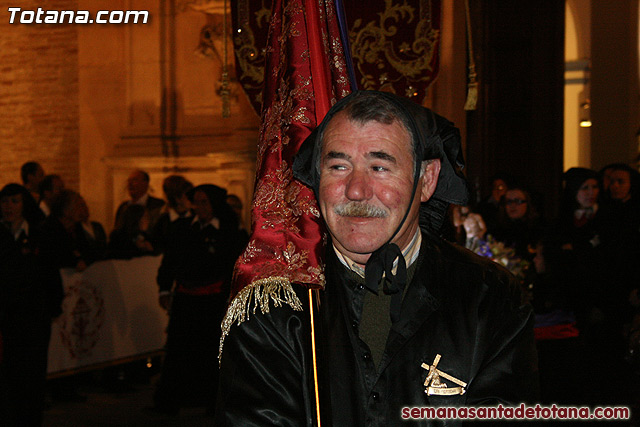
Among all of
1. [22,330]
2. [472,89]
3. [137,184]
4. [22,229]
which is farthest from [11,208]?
[472,89]

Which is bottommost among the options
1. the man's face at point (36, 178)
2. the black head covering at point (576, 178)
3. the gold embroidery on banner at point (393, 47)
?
the black head covering at point (576, 178)

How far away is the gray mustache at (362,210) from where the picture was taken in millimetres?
2166

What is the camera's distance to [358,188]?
2.15m

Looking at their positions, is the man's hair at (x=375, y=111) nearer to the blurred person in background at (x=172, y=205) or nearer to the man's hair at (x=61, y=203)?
the man's hair at (x=61, y=203)

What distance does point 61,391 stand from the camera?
773 centimetres

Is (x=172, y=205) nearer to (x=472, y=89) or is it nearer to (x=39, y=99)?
(x=39, y=99)

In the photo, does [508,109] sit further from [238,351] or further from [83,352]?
[238,351]

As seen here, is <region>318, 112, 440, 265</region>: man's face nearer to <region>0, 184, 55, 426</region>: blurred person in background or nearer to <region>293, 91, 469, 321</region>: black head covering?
<region>293, 91, 469, 321</region>: black head covering

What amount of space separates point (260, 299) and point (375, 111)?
561 millimetres

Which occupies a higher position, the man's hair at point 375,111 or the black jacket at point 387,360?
the man's hair at point 375,111

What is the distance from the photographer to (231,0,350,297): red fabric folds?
7.82 ft

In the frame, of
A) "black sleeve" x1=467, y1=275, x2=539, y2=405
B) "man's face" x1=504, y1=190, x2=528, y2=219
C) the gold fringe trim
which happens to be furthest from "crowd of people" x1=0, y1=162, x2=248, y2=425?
"black sleeve" x1=467, y1=275, x2=539, y2=405

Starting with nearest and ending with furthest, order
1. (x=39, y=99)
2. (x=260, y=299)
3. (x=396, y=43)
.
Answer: (x=260, y=299) < (x=396, y=43) < (x=39, y=99)

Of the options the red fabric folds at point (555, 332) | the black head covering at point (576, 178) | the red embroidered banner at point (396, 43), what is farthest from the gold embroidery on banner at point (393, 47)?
the black head covering at point (576, 178)
